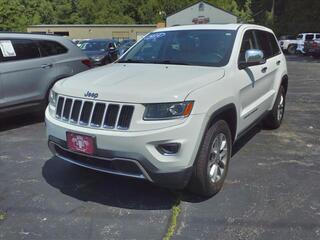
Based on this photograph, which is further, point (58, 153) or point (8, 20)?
point (8, 20)

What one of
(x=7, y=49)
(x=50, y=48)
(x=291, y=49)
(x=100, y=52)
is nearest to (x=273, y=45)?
(x=50, y=48)

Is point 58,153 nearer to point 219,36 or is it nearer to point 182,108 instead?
point 182,108

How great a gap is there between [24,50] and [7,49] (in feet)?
1.23

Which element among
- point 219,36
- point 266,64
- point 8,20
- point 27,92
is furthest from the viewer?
point 8,20

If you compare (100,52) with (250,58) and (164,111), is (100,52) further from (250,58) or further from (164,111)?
(164,111)

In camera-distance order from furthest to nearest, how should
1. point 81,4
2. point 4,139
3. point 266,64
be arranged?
point 81,4 < point 4,139 < point 266,64

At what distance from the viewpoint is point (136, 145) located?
151 inches

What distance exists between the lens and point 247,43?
5555 mm

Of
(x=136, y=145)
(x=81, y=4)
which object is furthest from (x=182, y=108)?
(x=81, y=4)

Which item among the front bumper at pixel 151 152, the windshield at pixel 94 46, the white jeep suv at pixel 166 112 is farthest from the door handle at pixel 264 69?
the windshield at pixel 94 46

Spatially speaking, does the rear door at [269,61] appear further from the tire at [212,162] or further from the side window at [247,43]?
the tire at [212,162]

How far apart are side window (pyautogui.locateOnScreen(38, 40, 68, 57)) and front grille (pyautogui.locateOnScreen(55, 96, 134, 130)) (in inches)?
156

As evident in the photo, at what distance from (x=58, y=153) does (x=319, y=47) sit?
84.1ft

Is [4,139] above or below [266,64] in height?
below
